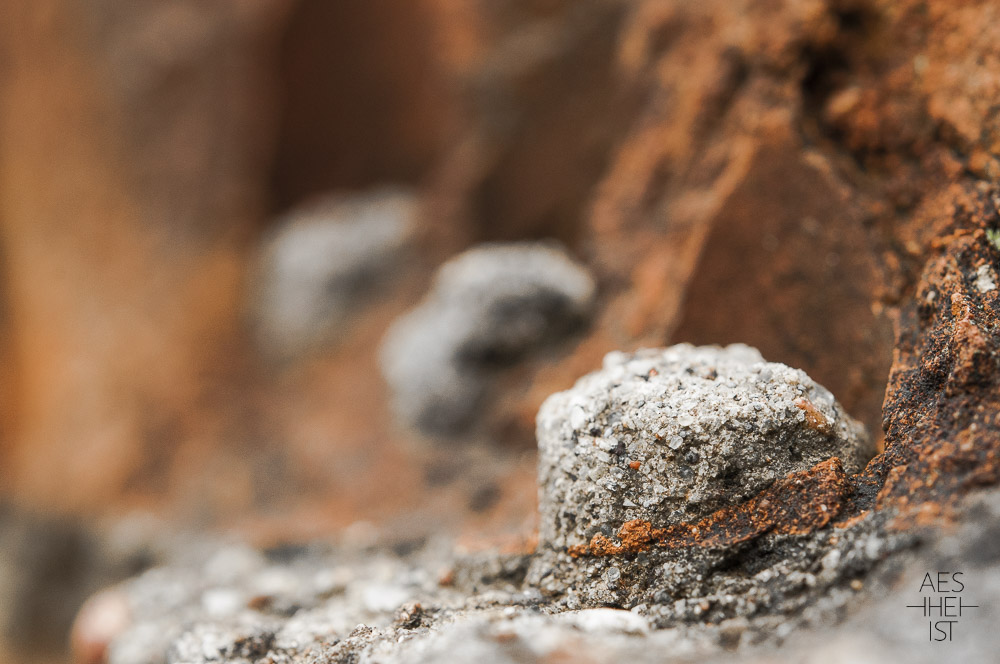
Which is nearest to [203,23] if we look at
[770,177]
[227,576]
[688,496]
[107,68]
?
[107,68]

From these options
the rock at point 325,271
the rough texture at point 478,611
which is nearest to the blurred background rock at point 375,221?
the rock at point 325,271

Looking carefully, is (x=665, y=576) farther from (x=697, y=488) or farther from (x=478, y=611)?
(x=478, y=611)

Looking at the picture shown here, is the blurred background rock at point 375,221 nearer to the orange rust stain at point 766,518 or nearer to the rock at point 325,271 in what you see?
the rock at point 325,271

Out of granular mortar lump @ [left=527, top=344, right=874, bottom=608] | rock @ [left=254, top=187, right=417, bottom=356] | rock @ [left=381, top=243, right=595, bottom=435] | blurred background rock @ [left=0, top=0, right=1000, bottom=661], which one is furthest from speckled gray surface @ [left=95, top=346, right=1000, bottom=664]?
rock @ [left=254, top=187, right=417, bottom=356]

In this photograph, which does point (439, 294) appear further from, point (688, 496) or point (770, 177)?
point (688, 496)

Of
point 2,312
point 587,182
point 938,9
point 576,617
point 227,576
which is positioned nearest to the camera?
point 576,617

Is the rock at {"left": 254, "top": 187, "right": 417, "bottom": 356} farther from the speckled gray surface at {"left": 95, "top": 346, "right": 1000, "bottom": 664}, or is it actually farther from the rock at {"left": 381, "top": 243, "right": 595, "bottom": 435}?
the speckled gray surface at {"left": 95, "top": 346, "right": 1000, "bottom": 664}
